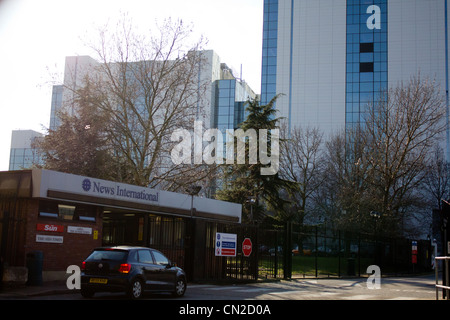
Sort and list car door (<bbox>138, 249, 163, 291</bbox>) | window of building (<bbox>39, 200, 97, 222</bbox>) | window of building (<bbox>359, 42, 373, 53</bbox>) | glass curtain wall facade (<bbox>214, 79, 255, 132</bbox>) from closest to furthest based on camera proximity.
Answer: car door (<bbox>138, 249, 163, 291</bbox>) < window of building (<bbox>39, 200, 97, 222</bbox>) < window of building (<bbox>359, 42, 373, 53</bbox>) < glass curtain wall facade (<bbox>214, 79, 255, 132</bbox>)

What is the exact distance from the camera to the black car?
13.5 m

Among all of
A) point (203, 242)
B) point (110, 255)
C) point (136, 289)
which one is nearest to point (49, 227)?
point (110, 255)

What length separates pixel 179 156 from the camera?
33.5 metres

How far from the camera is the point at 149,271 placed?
47.4 ft

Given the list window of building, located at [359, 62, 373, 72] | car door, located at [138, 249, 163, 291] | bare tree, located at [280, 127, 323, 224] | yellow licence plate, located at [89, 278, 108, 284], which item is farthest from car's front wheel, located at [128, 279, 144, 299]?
window of building, located at [359, 62, 373, 72]

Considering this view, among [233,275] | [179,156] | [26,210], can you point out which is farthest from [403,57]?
[26,210]

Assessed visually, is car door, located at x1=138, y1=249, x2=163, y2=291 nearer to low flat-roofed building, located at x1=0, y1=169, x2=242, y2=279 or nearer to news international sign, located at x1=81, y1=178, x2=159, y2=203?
low flat-roofed building, located at x1=0, y1=169, x2=242, y2=279

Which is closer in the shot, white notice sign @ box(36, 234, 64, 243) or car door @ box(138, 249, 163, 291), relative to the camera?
car door @ box(138, 249, 163, 291)

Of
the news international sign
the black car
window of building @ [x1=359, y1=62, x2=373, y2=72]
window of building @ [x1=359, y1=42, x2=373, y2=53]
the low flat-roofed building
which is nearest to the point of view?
the black car

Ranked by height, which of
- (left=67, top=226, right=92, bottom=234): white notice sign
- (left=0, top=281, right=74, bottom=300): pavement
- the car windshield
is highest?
(left=67, top=226, right=92, bottom=234): white notice sign

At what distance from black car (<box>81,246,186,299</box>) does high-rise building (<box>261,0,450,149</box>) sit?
201ft

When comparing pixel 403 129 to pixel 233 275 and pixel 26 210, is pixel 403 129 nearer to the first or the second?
pixel 233 275

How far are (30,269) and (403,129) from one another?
33933 mm

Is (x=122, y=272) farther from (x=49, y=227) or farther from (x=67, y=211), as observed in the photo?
(x=67, y=211)
